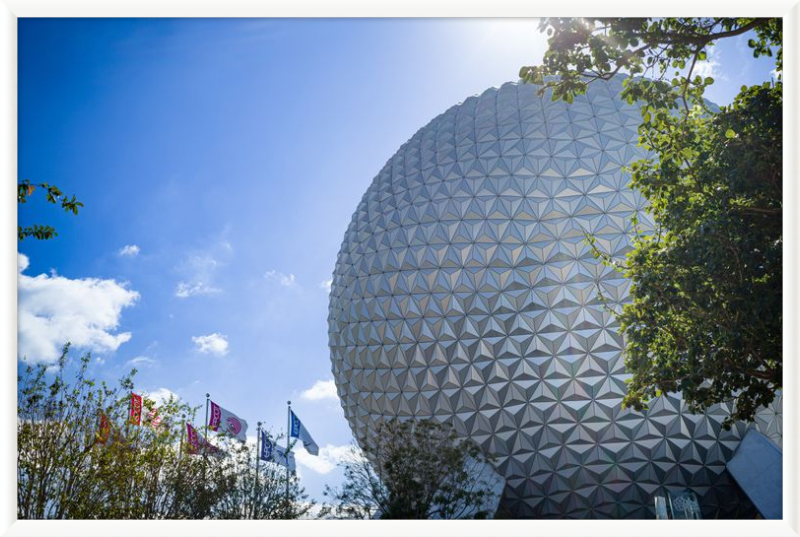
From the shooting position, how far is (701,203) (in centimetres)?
977

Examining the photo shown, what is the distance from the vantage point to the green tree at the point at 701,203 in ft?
28.4

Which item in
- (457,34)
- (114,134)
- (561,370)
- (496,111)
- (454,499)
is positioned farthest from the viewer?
(496,111)

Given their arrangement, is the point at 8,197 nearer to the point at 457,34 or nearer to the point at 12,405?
the point at 12,405

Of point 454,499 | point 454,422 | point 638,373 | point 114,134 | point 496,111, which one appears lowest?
point 454,499

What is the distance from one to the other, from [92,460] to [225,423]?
7.53 m

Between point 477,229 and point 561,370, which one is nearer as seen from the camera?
point 561,370

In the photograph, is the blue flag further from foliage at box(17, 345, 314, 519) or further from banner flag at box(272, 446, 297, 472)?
foliage at box(17, 345, 314, 519)

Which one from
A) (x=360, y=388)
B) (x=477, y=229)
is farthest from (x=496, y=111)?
(x=360, y=388)

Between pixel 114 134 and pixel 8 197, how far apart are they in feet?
9.68

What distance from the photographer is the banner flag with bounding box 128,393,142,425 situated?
13045 mm

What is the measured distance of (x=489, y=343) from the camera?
16.8m
